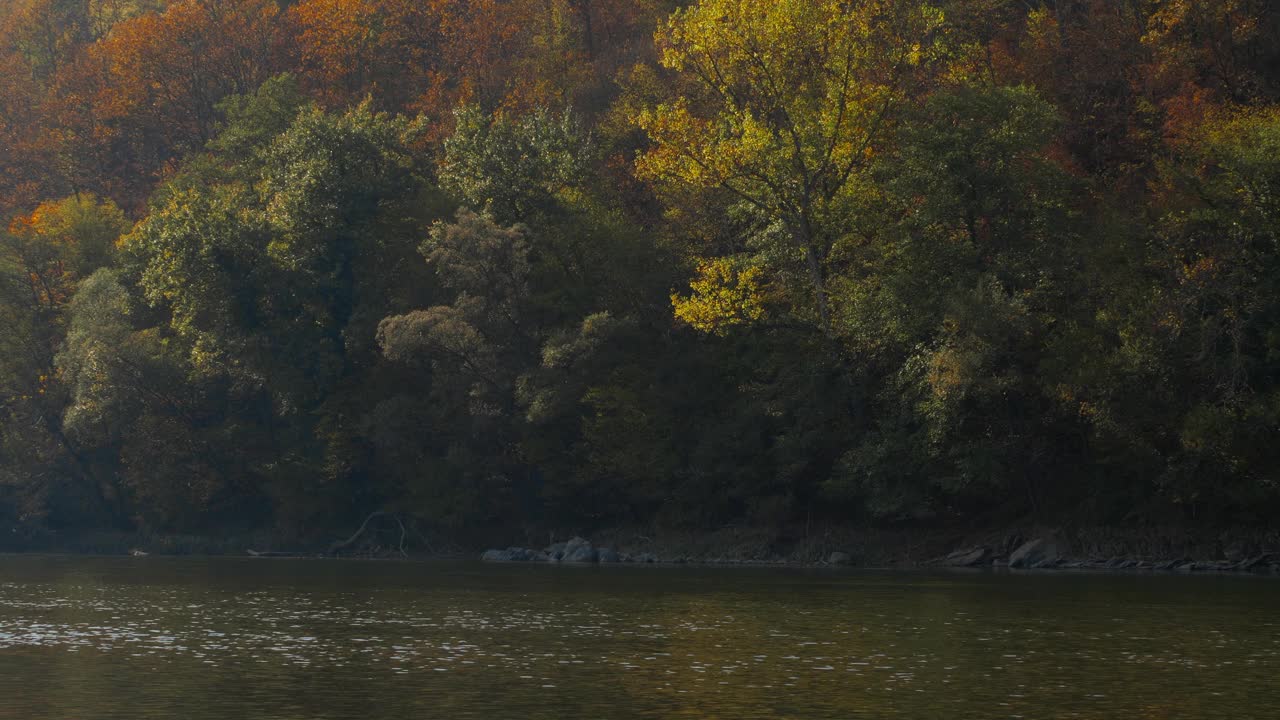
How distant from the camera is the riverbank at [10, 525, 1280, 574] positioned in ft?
183

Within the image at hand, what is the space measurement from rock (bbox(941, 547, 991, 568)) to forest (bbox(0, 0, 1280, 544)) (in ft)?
7.06

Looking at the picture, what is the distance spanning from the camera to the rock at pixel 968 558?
199 feet

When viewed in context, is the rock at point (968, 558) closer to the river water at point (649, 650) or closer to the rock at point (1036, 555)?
the rock at point (1036, 555)

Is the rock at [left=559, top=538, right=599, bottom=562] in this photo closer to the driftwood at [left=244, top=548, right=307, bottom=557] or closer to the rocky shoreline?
the rocky shoreline

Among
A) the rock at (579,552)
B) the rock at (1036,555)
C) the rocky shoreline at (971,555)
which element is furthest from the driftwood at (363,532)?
the rock at (1036,555)

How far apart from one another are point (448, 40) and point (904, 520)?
55.0 m

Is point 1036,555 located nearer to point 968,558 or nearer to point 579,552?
point 968,558

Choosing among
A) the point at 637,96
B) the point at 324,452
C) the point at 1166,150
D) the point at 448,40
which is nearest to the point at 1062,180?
the point at 1166,150

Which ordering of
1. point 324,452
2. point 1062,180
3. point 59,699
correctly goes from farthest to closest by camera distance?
1. point 324,452
2. point 1062,180
3. point 59,699

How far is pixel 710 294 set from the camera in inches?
2498

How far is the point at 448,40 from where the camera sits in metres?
104

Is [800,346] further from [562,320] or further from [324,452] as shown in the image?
[324,452]

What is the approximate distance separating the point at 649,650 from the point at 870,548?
1462 inches

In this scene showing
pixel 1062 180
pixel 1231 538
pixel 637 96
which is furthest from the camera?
pixel 637 96
